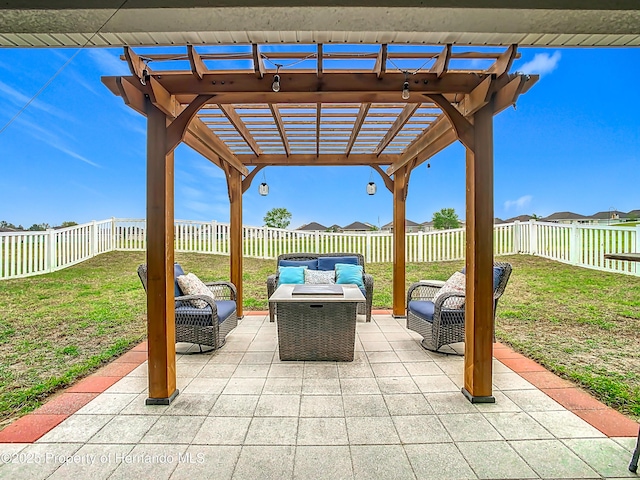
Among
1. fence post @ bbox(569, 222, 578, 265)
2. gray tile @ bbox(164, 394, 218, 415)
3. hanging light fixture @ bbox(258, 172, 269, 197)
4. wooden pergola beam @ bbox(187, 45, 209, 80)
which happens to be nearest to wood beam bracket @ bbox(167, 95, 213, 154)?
wooden pergola beam @ bbox(187, 45, 209, 80)

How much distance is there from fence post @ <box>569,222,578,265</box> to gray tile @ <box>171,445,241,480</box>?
31.4 feet

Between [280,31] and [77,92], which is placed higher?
[77,92]

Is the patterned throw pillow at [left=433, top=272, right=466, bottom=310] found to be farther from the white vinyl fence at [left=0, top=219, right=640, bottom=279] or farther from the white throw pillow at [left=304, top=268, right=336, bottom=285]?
the white vinyl fence at [left=0, top=219, right=640, bottom=279]

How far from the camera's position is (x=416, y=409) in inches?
100.0

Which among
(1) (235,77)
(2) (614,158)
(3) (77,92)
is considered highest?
(3) (77,92)

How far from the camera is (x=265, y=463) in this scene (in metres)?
1.93

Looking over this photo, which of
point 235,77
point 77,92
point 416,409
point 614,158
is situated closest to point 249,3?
point 235,77

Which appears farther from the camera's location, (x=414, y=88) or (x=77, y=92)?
(x=77, y=92)

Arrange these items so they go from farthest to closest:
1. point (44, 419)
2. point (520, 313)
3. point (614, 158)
Answer: point (614, 158) → point (520, 313) → point (44, 419)

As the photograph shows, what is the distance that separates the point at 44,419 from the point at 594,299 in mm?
8114

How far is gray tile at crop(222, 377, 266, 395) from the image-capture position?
2834 mm

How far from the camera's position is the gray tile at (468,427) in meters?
2.18

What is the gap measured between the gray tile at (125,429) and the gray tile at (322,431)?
1048 millimetres

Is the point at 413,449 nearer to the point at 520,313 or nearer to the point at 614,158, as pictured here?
the point at 520,313
